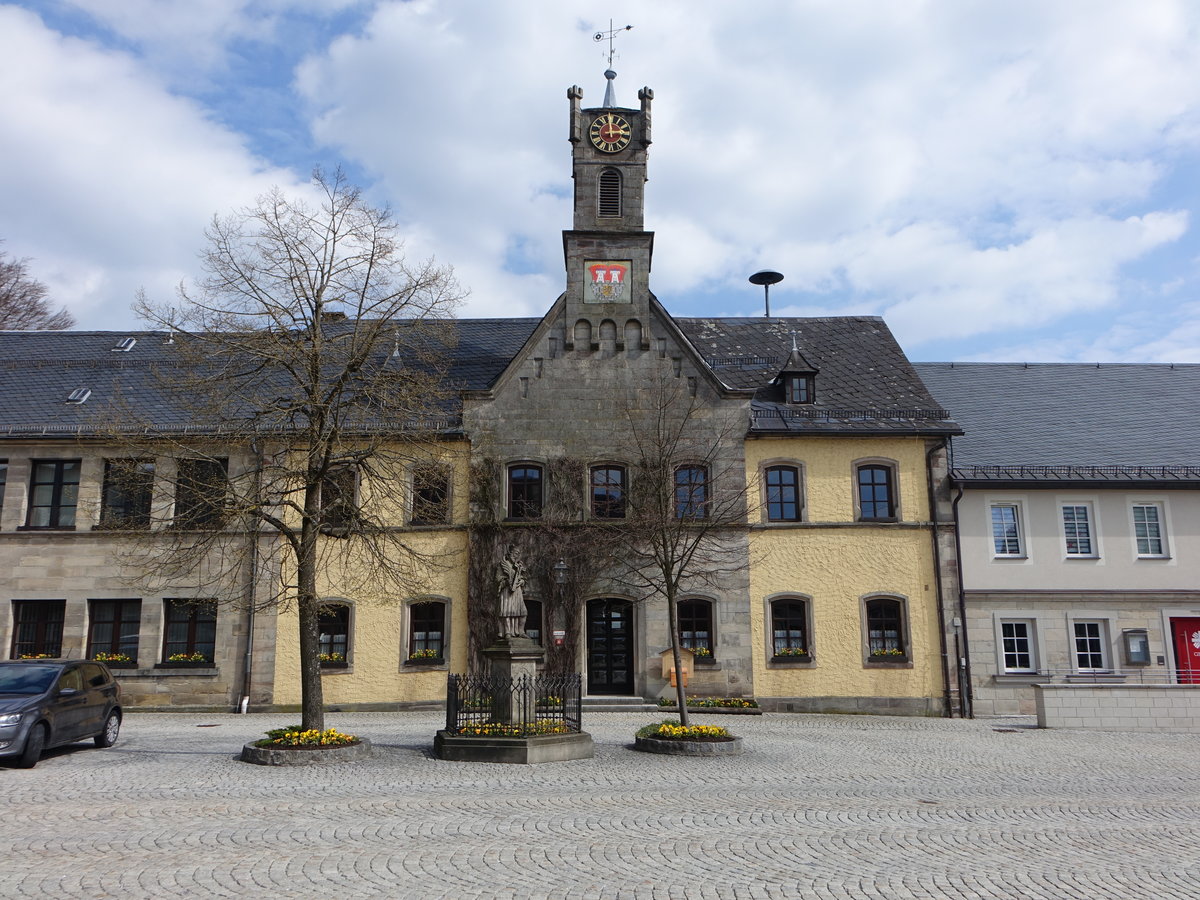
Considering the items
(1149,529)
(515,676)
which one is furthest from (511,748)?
(1149,529)

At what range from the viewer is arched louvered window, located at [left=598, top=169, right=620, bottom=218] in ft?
79.6

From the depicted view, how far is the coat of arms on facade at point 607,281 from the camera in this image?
77.3 feet

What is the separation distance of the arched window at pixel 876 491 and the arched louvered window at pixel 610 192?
878 cm

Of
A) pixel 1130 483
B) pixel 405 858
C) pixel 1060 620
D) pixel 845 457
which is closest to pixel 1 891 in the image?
pixel 405 858

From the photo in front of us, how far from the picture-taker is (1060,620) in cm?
2275

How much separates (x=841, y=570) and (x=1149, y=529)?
774 cm

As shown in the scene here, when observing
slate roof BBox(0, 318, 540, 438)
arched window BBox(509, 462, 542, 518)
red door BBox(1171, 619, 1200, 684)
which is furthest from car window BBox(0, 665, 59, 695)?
red door BBox(1171, 619, 1200, 684)

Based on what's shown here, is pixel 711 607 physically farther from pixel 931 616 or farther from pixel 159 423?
pixel 159 423

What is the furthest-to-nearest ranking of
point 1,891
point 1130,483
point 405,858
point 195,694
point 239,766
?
point 1130,483
point 195,694
point 239,766
point 405,858
point 1,891

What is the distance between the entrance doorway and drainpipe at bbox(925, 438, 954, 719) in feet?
23.3

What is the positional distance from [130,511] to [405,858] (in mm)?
17543

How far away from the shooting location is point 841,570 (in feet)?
74.0

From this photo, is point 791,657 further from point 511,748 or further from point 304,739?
point 304,739

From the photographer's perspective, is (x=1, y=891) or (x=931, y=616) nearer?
(x=1, y=891)
